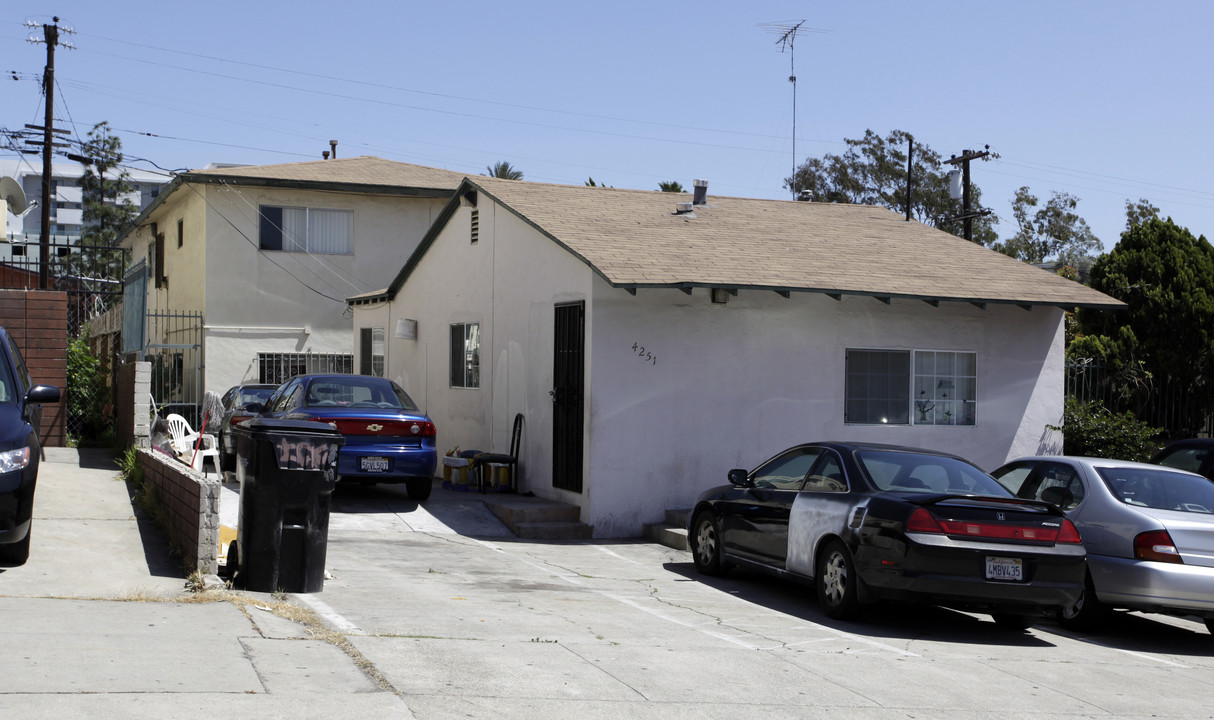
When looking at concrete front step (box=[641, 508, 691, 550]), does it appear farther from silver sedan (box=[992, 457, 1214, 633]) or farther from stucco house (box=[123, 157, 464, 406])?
stucco house (box=[123, 157, 464, 406])

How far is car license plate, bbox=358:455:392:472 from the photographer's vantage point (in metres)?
13.6

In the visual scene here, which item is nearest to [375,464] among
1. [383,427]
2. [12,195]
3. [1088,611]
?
[383,427]

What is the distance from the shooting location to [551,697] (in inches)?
244

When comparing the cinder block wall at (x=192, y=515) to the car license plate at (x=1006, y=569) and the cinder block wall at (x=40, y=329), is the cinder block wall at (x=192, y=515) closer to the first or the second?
the cinder block wall at (x=40, y=329)

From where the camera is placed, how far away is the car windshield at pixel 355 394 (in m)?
14.2

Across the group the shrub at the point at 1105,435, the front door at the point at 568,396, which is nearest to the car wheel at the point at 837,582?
the front door at the point at 568,396

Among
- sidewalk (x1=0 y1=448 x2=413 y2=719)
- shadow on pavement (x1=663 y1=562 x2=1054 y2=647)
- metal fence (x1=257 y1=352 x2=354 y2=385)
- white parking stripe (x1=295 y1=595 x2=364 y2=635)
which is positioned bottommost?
shadow on pavement (x1=663 y1=562 x2=1054 y2=647)

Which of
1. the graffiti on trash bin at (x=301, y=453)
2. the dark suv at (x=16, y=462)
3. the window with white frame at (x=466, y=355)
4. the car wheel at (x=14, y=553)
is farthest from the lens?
the window with white frame at (x=466, y=355)

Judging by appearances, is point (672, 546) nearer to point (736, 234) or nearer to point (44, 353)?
point (736, 234)

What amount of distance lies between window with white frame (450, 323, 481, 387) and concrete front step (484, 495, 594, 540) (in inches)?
144

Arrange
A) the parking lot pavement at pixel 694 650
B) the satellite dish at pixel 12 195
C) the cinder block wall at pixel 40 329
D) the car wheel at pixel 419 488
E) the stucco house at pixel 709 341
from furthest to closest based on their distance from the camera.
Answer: the satellite dish at pixel 12 195
the car wheel at pixel 419 488
the cinder block wall at pixel 40 329
the stucco house at pixel 709 341
the parking lot pavement at pixel 694 650

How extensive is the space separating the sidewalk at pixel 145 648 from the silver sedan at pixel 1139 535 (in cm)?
594

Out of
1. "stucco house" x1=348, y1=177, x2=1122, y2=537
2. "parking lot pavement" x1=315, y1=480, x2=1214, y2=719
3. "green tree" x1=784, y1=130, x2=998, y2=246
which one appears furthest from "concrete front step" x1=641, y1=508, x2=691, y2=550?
"green tree" x1=784, y1=130, x2=998, y2=246

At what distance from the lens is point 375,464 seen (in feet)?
44.8
